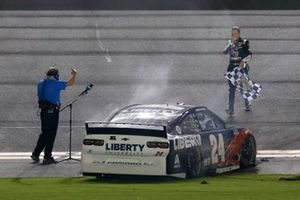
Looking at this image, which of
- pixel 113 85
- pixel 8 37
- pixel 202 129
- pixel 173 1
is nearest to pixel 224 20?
pixel 173 1

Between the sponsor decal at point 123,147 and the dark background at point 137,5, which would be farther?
the dark background at point 137,5

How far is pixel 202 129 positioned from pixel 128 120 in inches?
49.8

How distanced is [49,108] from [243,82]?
6.40 meters

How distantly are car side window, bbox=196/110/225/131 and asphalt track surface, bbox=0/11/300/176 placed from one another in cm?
320

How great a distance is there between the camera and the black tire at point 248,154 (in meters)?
18.8

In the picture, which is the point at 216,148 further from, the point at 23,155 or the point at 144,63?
the point at 144,63

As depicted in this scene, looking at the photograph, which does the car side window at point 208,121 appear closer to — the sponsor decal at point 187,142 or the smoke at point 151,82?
the sponsor decal at point 187,142

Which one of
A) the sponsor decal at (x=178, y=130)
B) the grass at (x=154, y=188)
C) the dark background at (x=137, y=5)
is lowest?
the grass at (x=154, y=188)

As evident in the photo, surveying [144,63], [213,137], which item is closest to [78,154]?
[213,137]

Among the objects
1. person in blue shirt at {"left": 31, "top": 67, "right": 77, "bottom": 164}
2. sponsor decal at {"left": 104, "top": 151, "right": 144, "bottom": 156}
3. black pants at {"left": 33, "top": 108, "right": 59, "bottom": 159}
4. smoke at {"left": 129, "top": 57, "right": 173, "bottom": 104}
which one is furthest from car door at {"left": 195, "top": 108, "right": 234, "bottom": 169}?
smoke at {"left": 129, "top": 57, "right": 173, "bottom": 104}

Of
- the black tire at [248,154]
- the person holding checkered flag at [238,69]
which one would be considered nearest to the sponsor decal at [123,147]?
the black tire at [248,154]

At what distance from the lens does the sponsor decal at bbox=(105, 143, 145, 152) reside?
16719 mm

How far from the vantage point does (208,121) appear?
1825cm

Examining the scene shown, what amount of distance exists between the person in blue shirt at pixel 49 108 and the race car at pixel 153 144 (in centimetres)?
210
